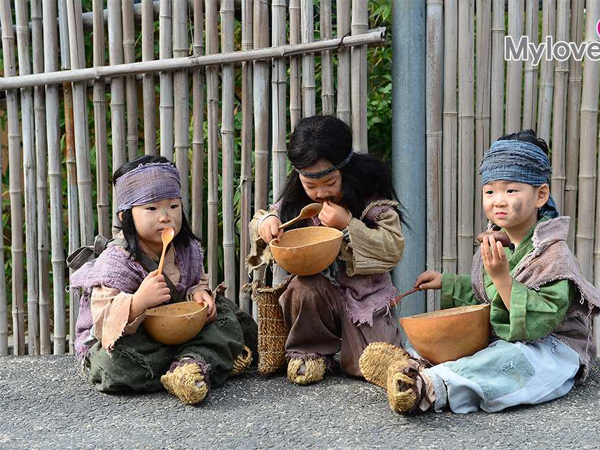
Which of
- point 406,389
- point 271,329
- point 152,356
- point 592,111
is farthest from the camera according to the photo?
point 592,111

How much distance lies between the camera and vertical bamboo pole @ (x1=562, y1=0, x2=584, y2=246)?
3377mm

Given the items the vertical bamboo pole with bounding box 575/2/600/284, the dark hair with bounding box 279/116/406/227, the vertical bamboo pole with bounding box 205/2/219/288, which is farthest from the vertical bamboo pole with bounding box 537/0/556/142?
the vertical bamboo pole with bounding box 205/2/219/288

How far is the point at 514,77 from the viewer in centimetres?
341

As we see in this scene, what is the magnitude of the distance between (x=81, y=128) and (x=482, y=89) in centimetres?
178

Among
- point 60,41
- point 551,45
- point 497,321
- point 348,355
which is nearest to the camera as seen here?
point 497,321

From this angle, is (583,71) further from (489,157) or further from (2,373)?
(2,373)

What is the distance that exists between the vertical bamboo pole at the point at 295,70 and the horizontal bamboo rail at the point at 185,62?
46 mm

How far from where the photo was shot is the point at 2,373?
136 inches

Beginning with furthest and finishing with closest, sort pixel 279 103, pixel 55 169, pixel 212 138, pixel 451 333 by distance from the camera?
pixel 55 169 → pixel 212 138 → pixel 279 103 → pixel 451 333

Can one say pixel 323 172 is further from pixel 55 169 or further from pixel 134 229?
pixel 55 169

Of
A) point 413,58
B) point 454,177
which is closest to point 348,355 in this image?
point 454,177

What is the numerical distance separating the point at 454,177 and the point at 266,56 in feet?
3.11

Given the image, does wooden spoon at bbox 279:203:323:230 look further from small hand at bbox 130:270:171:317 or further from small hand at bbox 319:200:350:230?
small hand at bbox 130:270:171:317

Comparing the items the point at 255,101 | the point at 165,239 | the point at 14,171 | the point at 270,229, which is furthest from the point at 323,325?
the point at 14,171
